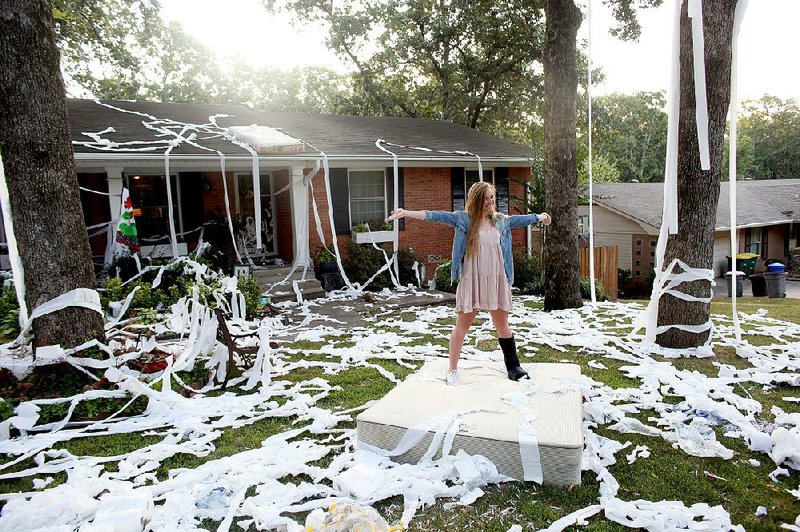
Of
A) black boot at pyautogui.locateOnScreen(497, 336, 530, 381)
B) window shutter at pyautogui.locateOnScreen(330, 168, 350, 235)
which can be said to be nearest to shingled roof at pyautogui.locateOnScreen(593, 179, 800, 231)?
window shutter at pyautogui.locateOnScreen(330, 168, 350, 235)

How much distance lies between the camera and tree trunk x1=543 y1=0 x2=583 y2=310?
9156 millimetres

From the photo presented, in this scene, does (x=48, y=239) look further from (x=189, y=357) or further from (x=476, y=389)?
(x=476, y=389)

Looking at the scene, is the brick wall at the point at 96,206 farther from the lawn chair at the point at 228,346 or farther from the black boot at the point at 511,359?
the black boot at the point at 511,359

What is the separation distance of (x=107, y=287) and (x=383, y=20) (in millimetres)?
16112

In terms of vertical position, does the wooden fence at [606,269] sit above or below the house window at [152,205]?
below

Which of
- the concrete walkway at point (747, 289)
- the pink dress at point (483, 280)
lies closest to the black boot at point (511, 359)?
the pink dress at point (483, 280)

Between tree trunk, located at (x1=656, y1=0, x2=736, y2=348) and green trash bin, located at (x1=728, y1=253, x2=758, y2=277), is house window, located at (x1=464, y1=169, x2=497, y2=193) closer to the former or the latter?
tree trunk, located at (x1=656, y1=0, x2=736, y2=348)

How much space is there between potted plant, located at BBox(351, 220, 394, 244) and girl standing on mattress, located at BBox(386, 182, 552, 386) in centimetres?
788

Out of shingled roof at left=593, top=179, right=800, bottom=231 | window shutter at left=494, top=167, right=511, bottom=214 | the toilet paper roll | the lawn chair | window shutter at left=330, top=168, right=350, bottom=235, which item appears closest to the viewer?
the toilet paper roll

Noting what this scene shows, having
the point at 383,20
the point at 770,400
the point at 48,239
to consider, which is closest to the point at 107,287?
the point at 48,239

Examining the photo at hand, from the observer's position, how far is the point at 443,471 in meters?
3.49

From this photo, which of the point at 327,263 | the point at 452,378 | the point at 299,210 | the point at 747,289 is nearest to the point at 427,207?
the point at 327,263

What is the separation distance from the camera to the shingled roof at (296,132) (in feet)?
34.1

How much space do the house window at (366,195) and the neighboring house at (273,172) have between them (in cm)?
2
